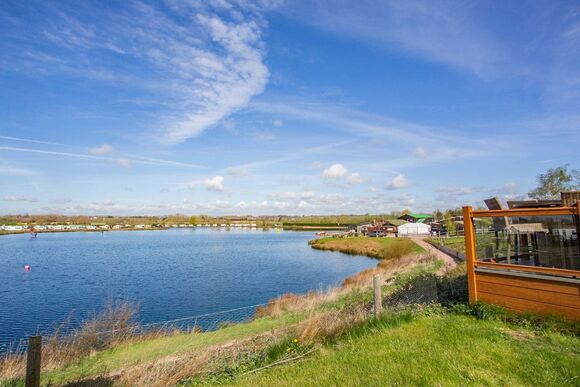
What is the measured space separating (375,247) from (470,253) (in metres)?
49.3

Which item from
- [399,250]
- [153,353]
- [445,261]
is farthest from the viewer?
[399,250]

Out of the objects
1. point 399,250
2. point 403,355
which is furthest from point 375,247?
point 403,355

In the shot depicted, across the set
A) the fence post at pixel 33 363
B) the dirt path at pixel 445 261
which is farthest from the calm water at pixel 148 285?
the fence post at pixel 33 363

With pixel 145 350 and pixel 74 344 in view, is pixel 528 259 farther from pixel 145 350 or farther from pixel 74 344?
pixel 74 344

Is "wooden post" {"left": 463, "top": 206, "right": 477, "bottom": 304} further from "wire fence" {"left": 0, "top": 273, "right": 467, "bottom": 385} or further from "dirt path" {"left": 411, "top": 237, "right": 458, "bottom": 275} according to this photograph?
"dirt path" {"left": 411, "top": 237, "right": 458, "bottom": 275}

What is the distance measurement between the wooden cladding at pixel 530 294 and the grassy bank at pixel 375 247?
33.7 meters

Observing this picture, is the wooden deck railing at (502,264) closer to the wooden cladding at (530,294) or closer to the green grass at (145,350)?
the wooden cladding at (530,294)

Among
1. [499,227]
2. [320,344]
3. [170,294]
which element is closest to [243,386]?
[320,344]

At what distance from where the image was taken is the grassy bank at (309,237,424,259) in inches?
1695

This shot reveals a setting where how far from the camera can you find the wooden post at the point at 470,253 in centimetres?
776

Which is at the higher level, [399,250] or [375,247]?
[399,250]

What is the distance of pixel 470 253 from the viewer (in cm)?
791

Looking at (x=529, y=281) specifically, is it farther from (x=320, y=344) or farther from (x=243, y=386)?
(x=243, y=386)

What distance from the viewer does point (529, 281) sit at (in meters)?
6.83
